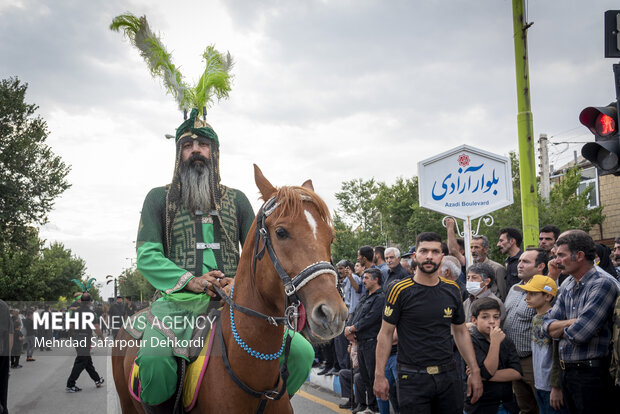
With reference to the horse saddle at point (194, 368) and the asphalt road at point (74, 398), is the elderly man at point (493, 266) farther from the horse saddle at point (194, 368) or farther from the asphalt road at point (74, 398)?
the horse saddle at point (194, 368)

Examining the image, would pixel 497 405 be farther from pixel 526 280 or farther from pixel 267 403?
pixel 267 403

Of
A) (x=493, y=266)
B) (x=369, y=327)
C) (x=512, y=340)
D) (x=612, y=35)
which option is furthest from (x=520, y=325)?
(x=612, y=35)

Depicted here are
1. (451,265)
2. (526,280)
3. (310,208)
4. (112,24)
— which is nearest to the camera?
(310,208)

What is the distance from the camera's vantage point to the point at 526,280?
621 centimetres

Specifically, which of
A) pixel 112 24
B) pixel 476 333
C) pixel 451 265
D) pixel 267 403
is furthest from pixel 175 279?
pixel 451 265

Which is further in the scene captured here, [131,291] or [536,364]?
[131,291]

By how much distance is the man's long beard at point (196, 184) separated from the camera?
396cm

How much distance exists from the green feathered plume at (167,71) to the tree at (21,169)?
24.0 metres

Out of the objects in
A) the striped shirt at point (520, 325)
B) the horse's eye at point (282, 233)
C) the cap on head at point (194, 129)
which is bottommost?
the striped shirt at point (520, 325)

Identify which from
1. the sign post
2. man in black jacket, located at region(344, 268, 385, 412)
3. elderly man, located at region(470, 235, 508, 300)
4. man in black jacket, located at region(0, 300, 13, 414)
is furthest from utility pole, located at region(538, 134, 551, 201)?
man in black jacket, located at region(0, 300, 13, 414)

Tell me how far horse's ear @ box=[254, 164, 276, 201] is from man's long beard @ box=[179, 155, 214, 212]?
71 cm

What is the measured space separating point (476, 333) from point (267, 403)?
3048 mm

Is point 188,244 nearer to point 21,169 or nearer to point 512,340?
point 512,340

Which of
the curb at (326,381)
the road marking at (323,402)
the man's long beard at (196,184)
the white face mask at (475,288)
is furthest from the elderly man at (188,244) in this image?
the curb at (326,381)
